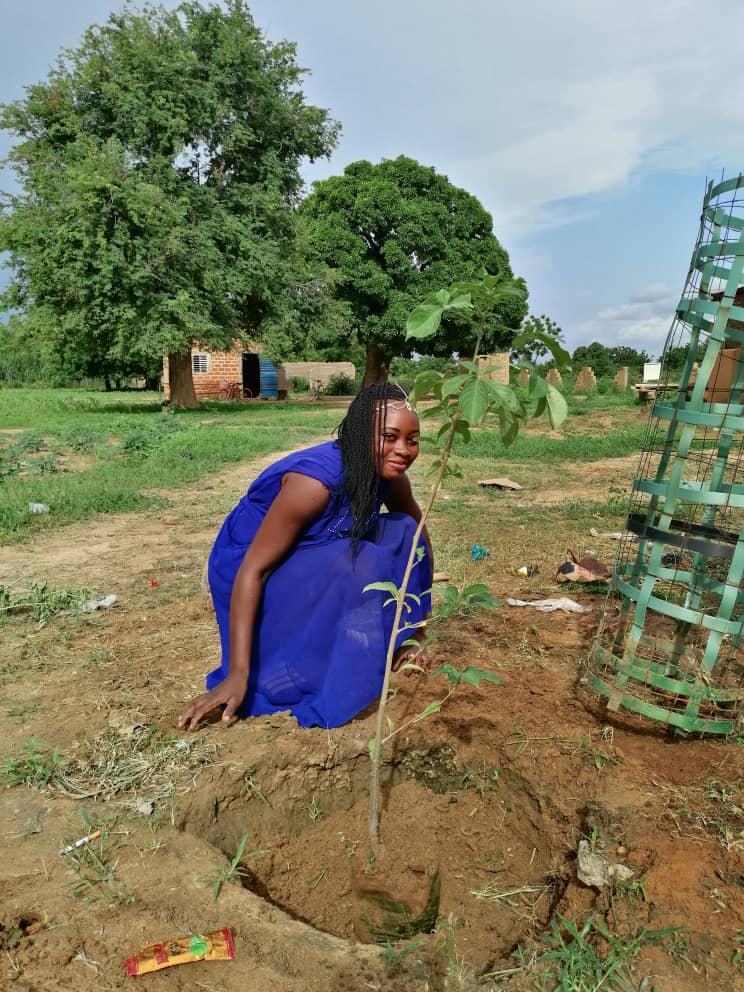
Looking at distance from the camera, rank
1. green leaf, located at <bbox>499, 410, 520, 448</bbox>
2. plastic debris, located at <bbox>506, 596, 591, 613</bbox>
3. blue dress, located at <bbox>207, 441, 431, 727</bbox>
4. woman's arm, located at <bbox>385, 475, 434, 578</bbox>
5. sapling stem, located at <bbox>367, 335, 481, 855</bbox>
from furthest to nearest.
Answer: plastic debris, located at <bbox>506, 596, 591, 613</bbox> < woman's arm, located at <bbox>385, 475, 434, 578</bbox> < blue dress, located at <bbox>207, 441, 431, 727</bbox> < sapling stem, located at <bbox>367, 335, 481, 855</bbox> < green leaf, located at <bbox>499, 410, 520, 448</bbox>

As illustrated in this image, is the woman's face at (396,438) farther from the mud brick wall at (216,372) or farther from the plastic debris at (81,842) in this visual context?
the mud brick wall at (216,372)

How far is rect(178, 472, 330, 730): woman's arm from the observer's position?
2.13 m

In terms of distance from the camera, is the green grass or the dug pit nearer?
the dug pit

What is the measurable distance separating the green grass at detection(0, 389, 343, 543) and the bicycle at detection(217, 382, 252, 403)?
404 inches

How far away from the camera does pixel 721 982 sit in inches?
52.6

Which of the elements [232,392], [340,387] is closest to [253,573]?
[232,392]

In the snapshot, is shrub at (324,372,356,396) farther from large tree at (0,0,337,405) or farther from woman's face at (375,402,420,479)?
woman's face at (375,402,420,479)

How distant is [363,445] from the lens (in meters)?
2.15

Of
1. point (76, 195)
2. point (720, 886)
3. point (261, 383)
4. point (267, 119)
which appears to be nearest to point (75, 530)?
point (720, 886)

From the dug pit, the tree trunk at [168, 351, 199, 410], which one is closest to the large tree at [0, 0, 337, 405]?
the tree trunk at [168, 351, 199, 410]

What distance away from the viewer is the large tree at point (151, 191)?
14.3m

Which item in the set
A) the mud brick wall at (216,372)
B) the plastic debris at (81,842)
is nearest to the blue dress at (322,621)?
the plastic debris at (81,842)

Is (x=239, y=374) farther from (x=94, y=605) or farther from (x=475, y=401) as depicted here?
(x=475, y=401)

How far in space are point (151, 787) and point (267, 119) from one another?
18.8 meters
